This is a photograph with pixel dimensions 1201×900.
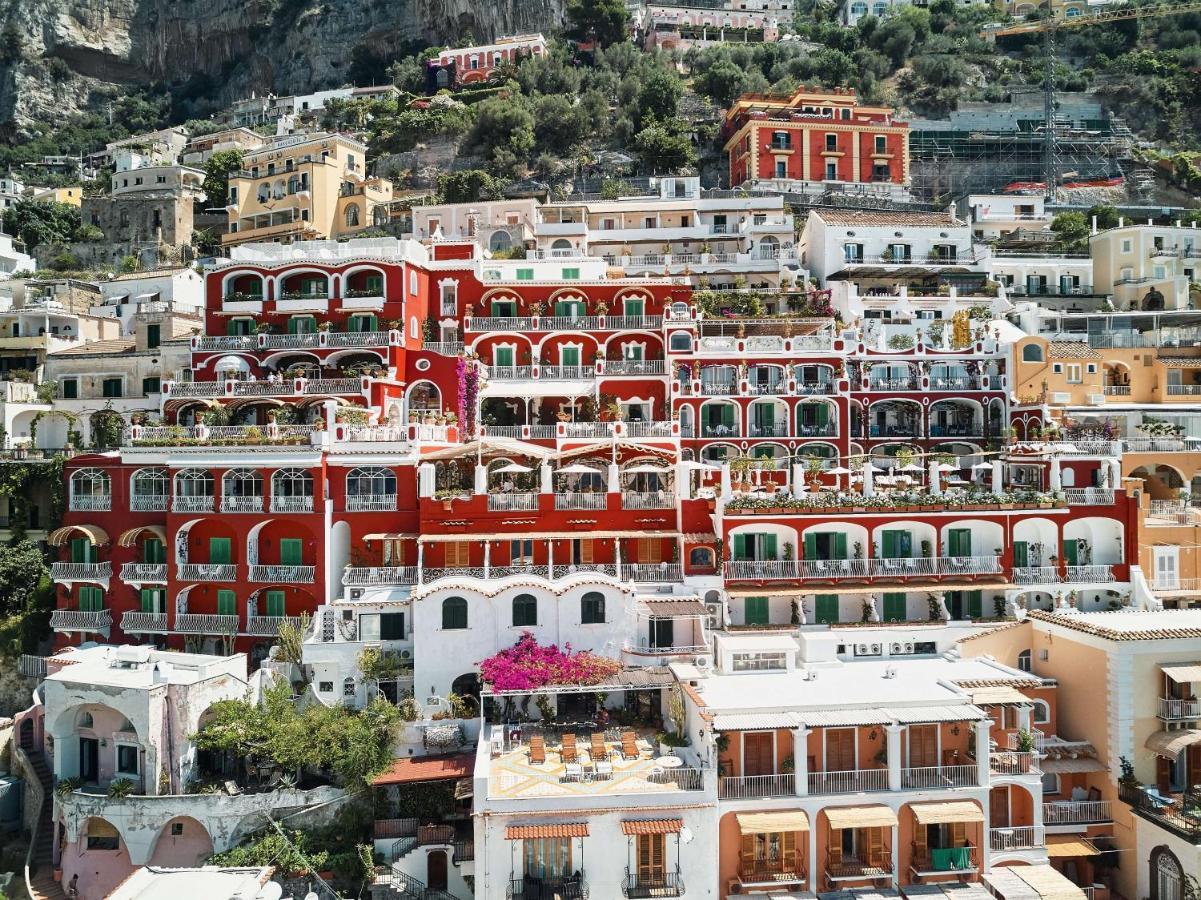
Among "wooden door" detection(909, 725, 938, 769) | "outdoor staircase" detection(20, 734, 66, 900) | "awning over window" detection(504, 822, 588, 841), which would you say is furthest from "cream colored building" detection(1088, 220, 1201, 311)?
"outdoor staircase" detection(20, 734, 66, 900)

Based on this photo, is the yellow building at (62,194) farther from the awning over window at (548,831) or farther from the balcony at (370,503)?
the awning over window at (548,831)

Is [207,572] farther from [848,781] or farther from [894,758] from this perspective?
[894,758]

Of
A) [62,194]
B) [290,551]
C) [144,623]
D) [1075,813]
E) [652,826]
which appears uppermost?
[62,194]

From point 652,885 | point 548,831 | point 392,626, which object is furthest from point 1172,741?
point 392,626

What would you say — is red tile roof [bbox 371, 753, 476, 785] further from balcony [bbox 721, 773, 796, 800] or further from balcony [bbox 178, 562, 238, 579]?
balcony [bbox 178, 562, 238, 579]

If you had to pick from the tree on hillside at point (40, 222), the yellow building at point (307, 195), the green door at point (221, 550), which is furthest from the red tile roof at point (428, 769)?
the tree on hillside at point (40, 222)
